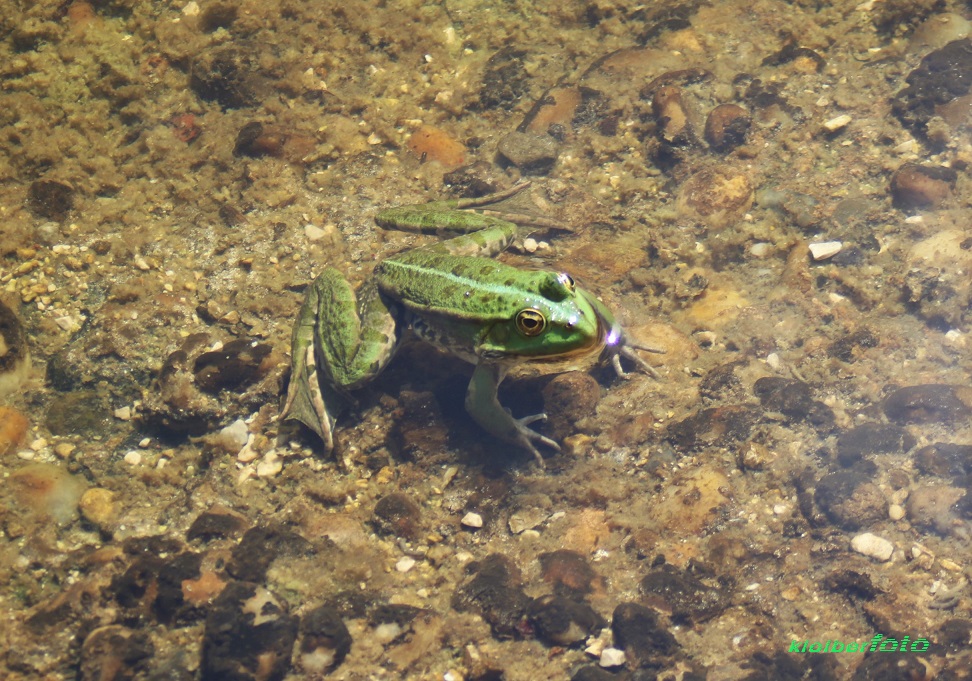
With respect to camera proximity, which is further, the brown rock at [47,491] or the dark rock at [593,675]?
the brown rock at [47,491]

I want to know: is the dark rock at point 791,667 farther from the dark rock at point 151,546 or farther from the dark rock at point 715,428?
the dark rock at point 151,546

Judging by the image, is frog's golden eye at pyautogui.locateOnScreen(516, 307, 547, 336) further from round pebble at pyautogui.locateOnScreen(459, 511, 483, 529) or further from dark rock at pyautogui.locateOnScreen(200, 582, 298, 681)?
dark rock at pyautogui.locateOnScreen(200, 582, 298, 681)

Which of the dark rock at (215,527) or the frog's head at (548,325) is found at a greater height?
the frog's head at (548,325)

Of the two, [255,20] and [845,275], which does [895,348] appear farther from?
[255,20]

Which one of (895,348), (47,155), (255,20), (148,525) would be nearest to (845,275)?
(895,348)

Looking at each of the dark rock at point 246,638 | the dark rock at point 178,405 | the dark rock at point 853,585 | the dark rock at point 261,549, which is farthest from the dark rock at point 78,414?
the dark rock at point 853,585
